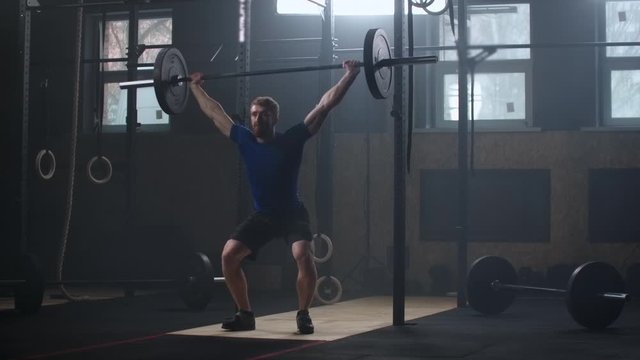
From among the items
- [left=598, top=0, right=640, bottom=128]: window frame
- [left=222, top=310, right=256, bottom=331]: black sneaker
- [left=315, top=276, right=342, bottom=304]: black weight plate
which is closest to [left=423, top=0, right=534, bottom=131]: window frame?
[left=598, top=0, right=640, bottom=128]: window frame

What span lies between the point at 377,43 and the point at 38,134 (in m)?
4.62

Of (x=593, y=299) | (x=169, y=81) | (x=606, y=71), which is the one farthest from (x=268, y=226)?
(x=606, y=71)

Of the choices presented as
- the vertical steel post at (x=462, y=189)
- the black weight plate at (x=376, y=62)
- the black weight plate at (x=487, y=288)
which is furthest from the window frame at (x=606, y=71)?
the black weight plate at (x=376, y=62)

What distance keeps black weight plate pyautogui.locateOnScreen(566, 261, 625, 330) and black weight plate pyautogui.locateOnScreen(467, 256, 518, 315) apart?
2.58 feet

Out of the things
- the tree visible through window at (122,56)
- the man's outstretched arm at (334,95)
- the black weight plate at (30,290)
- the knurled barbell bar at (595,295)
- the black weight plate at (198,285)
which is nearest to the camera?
the man's outstretched arm at (334,95)

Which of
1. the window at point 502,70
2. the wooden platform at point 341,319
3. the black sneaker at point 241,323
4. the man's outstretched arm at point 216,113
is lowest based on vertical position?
the wooden platform at point 341,319

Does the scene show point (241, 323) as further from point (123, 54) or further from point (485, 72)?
point (123, 54)

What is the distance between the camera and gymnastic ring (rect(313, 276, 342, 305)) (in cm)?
686

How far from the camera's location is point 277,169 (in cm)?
466

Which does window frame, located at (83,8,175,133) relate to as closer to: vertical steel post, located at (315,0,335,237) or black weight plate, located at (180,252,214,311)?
vertical steel post, located at (315,0,335,237)

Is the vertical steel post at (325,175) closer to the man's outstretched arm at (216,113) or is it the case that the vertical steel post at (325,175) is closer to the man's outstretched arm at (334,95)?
the man's outstretched arm at (216,113)

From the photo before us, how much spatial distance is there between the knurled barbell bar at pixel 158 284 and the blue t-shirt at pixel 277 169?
69.2 inches

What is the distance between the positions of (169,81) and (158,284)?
5.59ft

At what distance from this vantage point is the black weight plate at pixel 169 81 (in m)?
5.12
